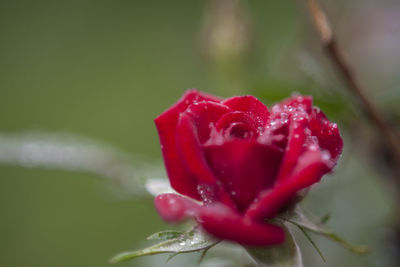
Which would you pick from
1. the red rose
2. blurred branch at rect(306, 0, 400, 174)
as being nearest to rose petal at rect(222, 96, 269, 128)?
the red rose

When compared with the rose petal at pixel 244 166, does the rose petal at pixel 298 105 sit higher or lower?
higher

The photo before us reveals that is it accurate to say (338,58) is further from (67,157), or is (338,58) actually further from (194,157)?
(67,157)

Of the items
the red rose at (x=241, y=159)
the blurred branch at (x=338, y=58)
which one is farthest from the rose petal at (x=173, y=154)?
the blurred branch at (x=338, y=58)

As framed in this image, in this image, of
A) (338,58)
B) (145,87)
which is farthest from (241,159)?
(145,87)

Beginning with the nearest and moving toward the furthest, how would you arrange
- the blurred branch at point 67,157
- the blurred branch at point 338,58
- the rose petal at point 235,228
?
1. the rose petal at point 235,228
2. the blurred branch at point 338,58
3. the blurred branch at point 67,157

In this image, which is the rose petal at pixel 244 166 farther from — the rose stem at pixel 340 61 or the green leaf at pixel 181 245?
the rose stem at pixel 340 61

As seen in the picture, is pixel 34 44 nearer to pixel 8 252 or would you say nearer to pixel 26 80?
pixel 26 80

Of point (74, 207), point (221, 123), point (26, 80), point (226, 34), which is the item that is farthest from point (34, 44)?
point (221, 123)

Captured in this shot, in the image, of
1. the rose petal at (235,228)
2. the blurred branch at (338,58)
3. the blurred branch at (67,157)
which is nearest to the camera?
the rose petal at (235,228)
